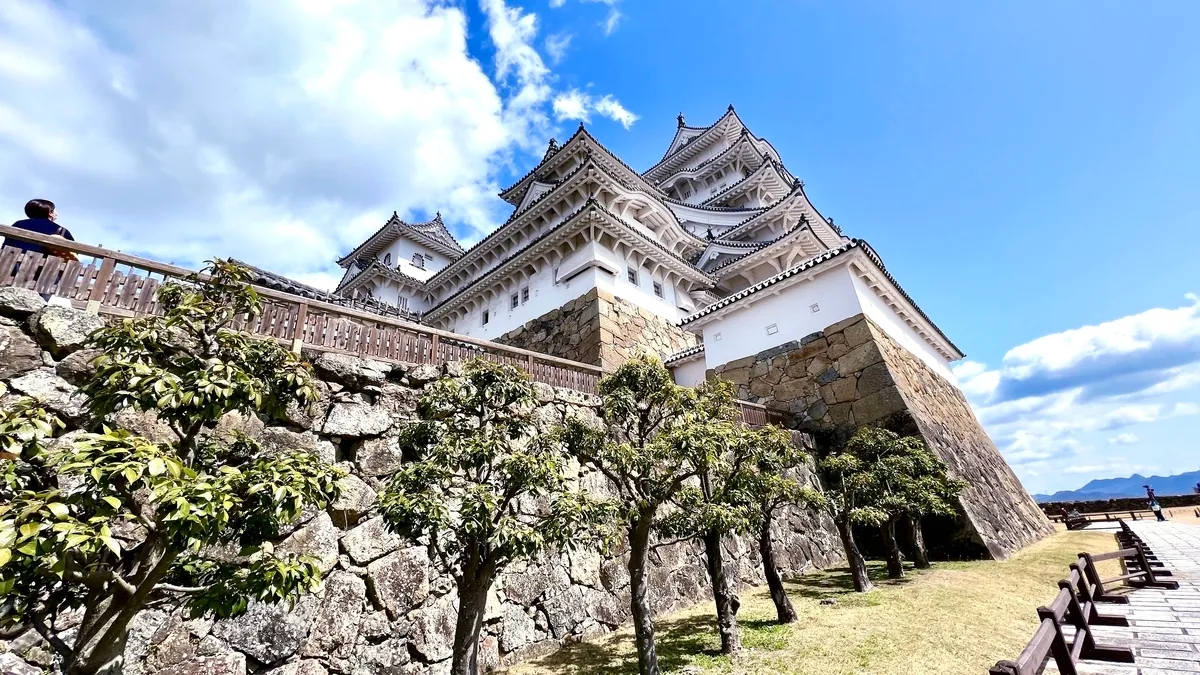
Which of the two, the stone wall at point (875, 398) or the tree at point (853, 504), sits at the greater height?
the stone wall at point (875, 398)

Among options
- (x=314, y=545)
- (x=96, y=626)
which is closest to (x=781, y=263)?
(x=314, y=545)

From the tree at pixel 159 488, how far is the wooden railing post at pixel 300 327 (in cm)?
240

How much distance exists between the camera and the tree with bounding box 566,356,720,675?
5625 millimetres

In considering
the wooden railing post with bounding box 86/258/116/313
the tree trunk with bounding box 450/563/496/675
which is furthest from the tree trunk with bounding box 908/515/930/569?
the wooden railing post with bounding box 86/258/116/313

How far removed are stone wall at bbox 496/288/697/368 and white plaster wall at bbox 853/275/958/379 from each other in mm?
6855

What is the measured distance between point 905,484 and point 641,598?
6606mm

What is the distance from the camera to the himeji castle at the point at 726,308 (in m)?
13.0

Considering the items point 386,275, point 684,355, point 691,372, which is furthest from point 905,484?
point 386,275

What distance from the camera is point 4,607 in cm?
268

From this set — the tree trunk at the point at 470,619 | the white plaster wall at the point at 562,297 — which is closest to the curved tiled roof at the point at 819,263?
the white plaster wall at the point at 562,297

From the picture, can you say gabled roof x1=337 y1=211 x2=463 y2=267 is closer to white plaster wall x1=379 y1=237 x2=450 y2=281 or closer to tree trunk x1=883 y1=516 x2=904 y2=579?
white plaster wall x1=379 y1=237 x2=450 y2=281

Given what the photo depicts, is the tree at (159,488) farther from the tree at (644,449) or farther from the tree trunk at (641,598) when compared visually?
the tree trunk at (641,598)

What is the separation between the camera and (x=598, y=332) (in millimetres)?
15320

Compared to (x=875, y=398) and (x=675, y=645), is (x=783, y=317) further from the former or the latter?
(x=675, y=645)
